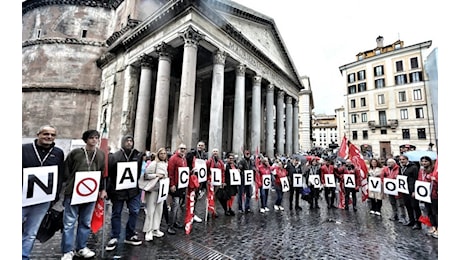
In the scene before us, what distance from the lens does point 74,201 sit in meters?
2.93

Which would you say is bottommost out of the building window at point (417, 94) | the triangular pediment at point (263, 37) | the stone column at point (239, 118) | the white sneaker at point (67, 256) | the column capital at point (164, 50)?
the white sneaker at point (67, 256)

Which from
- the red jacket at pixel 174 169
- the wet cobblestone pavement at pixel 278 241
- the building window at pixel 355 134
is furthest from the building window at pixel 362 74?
the red jacket at pixel 174 169

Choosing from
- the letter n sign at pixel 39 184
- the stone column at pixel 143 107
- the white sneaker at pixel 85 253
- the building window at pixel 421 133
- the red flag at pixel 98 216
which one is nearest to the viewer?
the letter n sign at pixel 39 184

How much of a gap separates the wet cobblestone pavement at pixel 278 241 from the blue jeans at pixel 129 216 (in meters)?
0.24

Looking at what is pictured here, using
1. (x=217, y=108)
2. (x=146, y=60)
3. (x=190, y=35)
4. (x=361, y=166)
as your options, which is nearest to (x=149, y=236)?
(x=361, y=166)

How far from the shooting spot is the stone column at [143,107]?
1327 cm

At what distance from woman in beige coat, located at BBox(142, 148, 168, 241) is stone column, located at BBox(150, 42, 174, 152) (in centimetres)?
757

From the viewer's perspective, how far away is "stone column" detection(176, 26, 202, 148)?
10438 millimetres

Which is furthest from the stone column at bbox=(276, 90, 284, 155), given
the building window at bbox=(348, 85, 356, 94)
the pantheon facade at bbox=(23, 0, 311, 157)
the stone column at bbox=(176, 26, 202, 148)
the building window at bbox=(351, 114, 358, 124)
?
the building window at bbox=(348, 85, 356, 94)

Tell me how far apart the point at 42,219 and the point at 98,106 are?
19.0m

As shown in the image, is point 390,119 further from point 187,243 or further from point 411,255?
point 187,243

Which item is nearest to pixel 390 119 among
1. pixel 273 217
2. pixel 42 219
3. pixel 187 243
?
pixel 273 217

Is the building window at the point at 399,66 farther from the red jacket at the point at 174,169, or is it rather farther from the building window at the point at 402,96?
the red jacket at the point at 174,169

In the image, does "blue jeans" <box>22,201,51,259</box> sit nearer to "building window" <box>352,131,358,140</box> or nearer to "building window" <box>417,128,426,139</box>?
"building window" <box>417,128,426,139</box>
